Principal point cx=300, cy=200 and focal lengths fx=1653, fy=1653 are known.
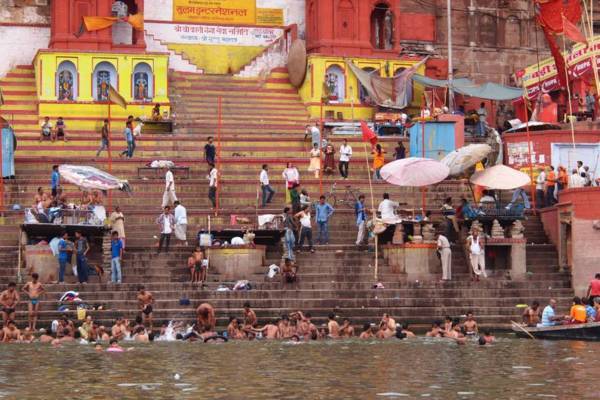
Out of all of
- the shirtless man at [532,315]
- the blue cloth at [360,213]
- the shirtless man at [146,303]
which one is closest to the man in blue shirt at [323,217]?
the blue cloth at [360,213]

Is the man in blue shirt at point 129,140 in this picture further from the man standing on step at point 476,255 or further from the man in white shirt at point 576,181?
the man in white shirt at point 576,181

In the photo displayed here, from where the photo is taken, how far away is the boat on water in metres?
27.9

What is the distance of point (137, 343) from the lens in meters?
27.6

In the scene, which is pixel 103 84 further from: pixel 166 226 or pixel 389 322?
pixel 389 322

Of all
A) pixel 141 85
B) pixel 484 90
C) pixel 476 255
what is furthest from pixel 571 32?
pixel 141 85

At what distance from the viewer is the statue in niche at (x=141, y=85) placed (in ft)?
140

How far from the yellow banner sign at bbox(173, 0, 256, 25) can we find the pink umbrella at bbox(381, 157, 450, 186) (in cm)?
1321

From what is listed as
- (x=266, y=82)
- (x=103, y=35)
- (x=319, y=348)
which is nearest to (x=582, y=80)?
(x=266, y=82)

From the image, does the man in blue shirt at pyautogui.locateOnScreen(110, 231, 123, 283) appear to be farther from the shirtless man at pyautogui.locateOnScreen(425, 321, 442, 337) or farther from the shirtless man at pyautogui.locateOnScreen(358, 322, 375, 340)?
the shirtless man at pyautogui.locateOnScreen(425, 321, 442, 337)

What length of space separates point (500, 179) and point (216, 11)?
553 inches

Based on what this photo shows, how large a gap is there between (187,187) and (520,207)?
23.9 feet

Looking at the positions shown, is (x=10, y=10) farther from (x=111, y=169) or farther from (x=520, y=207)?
(x=520, y=207)

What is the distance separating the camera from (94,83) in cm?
4253

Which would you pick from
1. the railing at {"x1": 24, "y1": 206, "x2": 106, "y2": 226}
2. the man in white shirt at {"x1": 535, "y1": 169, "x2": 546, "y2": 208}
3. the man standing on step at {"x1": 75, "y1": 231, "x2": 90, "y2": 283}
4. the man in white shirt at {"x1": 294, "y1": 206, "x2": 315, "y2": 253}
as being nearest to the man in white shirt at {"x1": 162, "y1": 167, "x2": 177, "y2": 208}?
the railing at {"x1": 24, "y1": 206, "x2": 106, "y2": 226}
